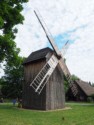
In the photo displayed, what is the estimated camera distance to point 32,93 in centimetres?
2700

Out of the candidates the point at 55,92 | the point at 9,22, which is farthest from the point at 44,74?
the point at 9,22

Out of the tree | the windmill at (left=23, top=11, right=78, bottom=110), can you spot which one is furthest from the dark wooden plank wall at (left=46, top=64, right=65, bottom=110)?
the tree

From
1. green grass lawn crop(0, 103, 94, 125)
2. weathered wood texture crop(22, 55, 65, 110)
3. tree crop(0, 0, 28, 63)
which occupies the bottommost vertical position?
green grass lawn crop(0, 103, 94, 125)

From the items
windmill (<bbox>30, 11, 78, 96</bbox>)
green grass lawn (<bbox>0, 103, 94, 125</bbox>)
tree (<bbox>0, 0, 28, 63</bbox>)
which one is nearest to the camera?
green grass lawn (<bbox>0, 103, 94, 125</bbox>)

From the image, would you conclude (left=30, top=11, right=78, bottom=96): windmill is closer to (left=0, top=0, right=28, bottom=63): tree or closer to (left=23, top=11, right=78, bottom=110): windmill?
(left=23, top=11, right=78, bottom=110): windmill

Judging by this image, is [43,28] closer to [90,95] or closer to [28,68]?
[28,68]

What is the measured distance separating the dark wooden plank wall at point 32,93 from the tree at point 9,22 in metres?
8.47

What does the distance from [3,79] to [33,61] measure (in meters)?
30.6

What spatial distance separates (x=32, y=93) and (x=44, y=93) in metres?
2.52

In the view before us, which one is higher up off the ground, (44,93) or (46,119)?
(44,93)

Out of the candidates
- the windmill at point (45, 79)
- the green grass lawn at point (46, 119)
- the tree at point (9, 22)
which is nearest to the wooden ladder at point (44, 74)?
the windmill at point (45, 79)

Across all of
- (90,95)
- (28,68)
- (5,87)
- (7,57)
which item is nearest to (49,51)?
(28,68)

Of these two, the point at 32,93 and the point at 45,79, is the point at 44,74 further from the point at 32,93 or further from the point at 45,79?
the point at 32,93

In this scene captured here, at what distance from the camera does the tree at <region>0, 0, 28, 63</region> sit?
16608mm
